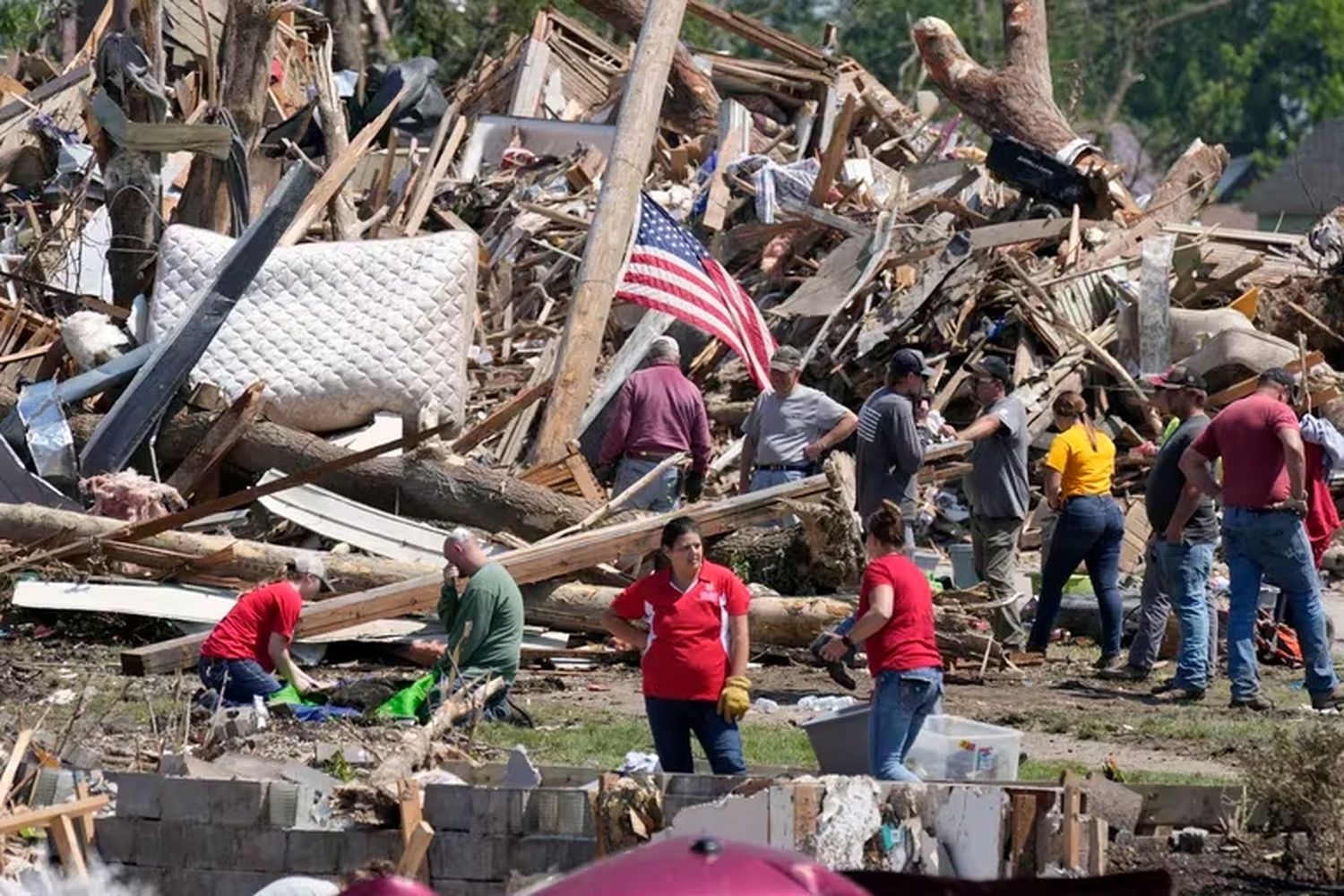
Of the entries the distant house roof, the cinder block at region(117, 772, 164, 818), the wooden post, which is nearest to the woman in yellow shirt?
the wooden post

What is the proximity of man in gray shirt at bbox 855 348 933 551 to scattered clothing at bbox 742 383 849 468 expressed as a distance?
86 cm

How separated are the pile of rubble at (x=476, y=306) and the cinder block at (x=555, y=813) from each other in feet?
16.1

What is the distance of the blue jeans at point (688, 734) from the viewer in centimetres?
924

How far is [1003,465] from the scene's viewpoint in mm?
13438

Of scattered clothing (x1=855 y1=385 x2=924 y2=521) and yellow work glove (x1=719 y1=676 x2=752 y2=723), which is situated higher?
scattered clothing (x1=855 y1=385 x2=924 y2=521)

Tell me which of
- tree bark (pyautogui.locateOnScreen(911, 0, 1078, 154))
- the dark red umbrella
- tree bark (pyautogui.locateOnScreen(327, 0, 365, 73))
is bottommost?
the dark red umbrella

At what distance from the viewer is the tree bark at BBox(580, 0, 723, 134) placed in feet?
85.0

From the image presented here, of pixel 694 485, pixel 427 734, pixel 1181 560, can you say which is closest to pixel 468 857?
pixel 427 734

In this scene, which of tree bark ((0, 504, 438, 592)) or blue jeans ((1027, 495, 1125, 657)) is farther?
tree bark ((0, 504, 438, 592))

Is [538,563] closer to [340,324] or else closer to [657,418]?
[657,418]

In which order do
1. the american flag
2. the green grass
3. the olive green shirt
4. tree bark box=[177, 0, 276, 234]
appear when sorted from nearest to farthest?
1. the green grass
2. the olive green shirt
3. the american flag
4. tree bark box=[177, 0, 276, 234]

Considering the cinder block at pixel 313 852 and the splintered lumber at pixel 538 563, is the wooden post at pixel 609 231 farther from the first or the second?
the cinder block at pixel 313 852

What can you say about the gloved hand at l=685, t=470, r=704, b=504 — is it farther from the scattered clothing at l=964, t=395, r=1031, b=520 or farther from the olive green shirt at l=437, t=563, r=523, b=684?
the olive green shirt at l=437, t=563, r=523, b=684

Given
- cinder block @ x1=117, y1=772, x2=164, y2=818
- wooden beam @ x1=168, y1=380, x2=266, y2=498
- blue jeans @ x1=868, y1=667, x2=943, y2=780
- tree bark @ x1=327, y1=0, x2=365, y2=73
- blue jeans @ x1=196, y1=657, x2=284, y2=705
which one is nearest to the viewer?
cinder block @ x1=117, y1=772, x2=164, y2=818
